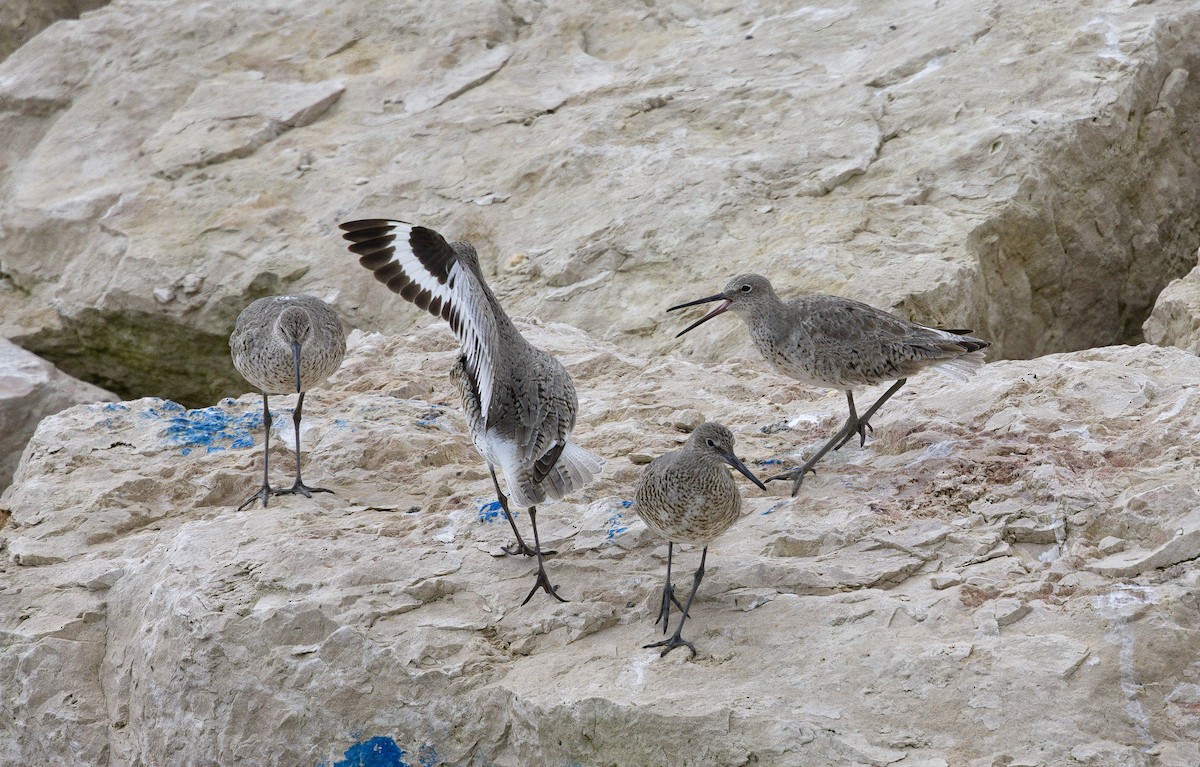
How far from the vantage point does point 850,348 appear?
17.4ft

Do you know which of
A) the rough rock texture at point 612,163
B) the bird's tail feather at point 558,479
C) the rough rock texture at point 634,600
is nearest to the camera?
the rough rock texture at point 634,600

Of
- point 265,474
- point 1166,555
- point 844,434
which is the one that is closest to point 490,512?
point 265,474

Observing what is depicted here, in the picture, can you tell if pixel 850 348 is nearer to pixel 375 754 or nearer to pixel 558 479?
pixel 558 479

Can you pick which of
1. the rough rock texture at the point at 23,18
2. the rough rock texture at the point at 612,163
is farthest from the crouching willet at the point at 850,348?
the rough rock texture at the point at 23,18

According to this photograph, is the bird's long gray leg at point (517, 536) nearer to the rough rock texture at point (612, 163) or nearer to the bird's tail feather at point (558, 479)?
the bird's tail feather at point (558, 479)

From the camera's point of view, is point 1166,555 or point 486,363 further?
point 486,363

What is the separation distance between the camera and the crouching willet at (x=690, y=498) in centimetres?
417

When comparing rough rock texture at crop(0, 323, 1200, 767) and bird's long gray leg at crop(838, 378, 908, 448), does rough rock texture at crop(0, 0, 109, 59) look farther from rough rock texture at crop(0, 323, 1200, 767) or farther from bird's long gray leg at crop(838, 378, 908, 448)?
bird's long gray leg at crop(838, 378, 908, 448)

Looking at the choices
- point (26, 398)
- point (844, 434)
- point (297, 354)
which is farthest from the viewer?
point (26, 398)

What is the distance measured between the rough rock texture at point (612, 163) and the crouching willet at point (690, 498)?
284cm

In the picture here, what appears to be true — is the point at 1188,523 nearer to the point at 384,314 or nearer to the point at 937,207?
the point at 937,207

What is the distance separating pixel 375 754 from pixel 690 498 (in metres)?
1.42

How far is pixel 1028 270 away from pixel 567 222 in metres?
3.02

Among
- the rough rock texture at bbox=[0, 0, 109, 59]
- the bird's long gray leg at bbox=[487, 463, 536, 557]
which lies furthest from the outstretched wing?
the rough rock texture at bbox=[0, 0, 109, 59]
